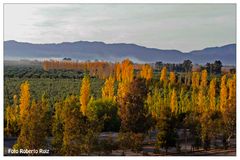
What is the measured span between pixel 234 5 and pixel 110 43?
2400mm

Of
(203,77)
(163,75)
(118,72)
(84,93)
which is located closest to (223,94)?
(203,77)

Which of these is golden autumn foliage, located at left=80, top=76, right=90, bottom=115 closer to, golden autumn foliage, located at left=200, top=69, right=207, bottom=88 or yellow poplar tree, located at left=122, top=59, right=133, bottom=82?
yellow poplar tree, located at left=122, top=59, right=133, bottom=82

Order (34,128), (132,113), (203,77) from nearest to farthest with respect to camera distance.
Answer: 1. (34,128)
2. (132,113)
3. (203,77)

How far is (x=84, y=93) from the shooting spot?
38.8 feet

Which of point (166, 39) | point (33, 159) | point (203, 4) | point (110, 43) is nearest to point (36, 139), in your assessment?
point (33, 159)

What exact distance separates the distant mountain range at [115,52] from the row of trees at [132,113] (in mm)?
282

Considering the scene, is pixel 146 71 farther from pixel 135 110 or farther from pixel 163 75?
pixel 135 110

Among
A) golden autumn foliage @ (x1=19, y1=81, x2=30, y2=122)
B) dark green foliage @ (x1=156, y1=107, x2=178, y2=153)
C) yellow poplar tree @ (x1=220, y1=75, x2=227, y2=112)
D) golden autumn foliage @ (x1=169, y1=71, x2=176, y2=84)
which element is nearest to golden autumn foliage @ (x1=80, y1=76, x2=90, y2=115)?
golden autumn foliage @ (x1=19, y1=81, x2=30, y2=122)

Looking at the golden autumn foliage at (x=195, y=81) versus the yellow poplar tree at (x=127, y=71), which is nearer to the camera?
the yellow poplar tree at (x=127, y=71)

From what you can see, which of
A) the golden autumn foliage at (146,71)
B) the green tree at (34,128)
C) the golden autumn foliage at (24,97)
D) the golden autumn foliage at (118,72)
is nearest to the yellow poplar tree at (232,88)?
the golden autumn foliage at (146,71)

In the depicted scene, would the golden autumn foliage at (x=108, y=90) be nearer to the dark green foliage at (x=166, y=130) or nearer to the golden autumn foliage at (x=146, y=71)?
the golden autumn foliage at (x=146, y=71)

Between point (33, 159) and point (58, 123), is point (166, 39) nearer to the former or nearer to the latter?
point (58, 123)

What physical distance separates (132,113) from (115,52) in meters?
1.20

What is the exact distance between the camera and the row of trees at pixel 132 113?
11.5 metres
